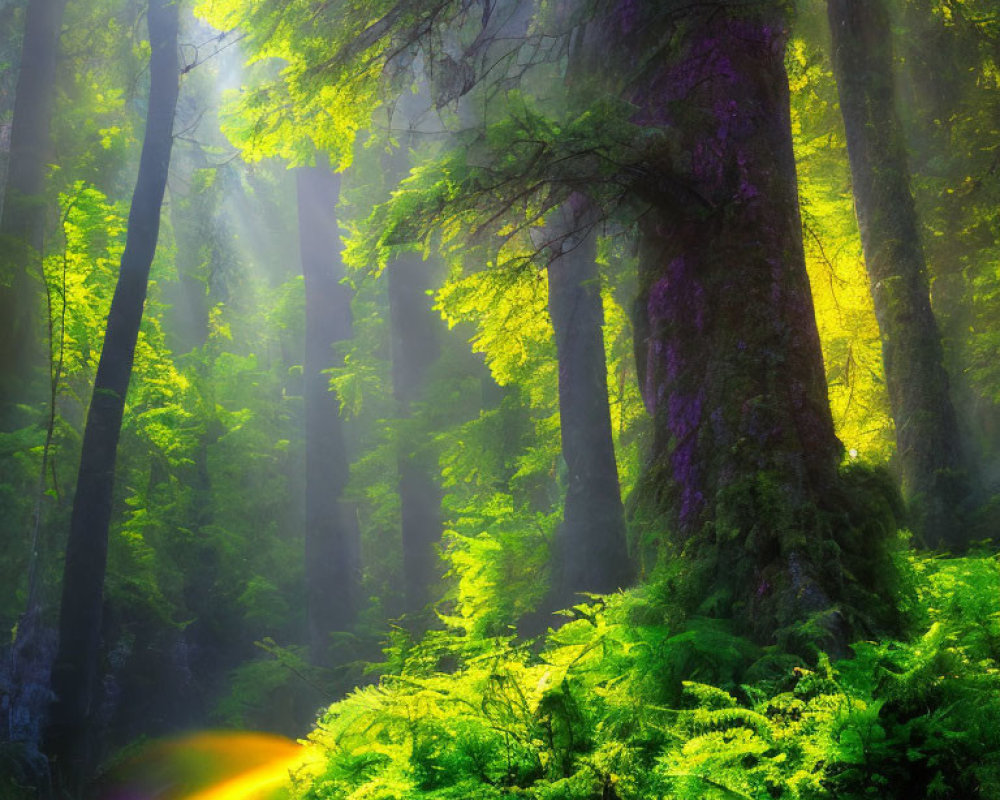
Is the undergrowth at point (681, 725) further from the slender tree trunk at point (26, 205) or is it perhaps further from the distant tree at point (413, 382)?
the distant tree at point (413, 382)

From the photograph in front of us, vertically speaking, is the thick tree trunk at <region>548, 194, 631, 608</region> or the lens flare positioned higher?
the thick tree trunk at <region>548, 194, 631, 608</region>

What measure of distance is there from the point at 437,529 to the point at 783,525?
15099mm

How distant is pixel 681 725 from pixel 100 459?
12.1 meters

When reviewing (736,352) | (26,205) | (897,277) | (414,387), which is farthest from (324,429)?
(736,352)

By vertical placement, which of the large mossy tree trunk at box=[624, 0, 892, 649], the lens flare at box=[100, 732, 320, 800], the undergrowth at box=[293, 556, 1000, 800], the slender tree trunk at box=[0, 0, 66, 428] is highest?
the slender tree trunk at box=[0, 0, 66, 428]

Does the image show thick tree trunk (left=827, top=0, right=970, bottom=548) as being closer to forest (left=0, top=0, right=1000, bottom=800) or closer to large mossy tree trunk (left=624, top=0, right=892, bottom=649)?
forest (left=0, top=0, right=1000, bottom=800)

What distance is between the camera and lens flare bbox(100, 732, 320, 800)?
13641mm

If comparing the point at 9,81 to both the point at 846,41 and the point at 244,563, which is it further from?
the point at 846,41

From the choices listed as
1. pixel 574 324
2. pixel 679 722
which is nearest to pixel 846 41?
pixel 574 324

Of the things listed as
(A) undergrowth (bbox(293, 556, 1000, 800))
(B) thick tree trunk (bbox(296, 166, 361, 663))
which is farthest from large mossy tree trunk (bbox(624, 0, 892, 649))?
(B) thick tree trunk (bbox(296, 166, 361, 663))

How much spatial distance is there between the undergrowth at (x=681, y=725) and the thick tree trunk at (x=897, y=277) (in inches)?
247

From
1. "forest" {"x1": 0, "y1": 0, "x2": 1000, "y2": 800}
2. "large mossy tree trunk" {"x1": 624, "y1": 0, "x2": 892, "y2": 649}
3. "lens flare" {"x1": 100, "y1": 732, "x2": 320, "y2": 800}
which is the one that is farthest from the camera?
"lens flare" {"x1": 100, "y1": 732, "x2": 320, "y2": 800}

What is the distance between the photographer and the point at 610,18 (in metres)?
6.64

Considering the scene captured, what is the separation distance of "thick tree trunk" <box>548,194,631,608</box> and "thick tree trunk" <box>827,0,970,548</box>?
3467 millimetres
